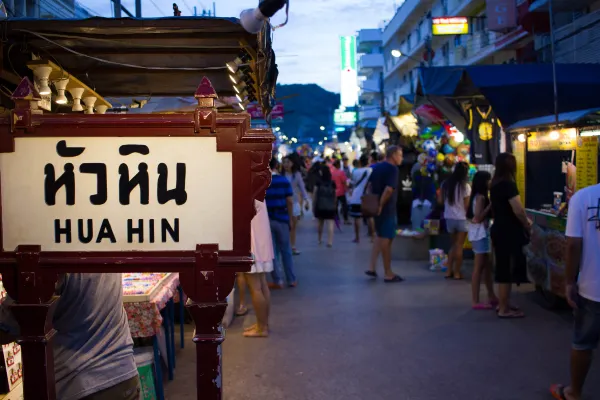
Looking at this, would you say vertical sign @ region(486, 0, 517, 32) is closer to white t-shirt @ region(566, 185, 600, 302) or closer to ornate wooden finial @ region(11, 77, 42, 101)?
white t-shirt @ region(566, 185, 600, 302)

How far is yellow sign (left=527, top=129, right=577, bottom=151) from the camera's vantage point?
28.3ft

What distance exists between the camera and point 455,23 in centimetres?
2853

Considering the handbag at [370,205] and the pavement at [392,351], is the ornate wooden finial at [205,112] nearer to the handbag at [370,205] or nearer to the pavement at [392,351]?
the pavement at [392,351]

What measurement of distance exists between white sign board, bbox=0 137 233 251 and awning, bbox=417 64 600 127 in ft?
29.3

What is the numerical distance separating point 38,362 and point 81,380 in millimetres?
742

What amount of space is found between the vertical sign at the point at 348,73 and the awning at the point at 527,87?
3423 inches

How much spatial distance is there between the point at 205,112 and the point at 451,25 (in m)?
28.5

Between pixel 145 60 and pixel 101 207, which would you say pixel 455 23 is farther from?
pixel 101 207

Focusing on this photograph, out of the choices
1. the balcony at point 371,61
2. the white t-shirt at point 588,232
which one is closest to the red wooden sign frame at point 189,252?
the white t-shirt at point 588,232

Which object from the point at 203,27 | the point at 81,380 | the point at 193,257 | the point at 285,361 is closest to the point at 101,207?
the point at 193,257

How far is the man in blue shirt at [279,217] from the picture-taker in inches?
353

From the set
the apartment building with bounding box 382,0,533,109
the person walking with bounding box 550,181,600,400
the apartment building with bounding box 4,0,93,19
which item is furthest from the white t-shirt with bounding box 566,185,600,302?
the apartment building with bounding box 4,0,93,19

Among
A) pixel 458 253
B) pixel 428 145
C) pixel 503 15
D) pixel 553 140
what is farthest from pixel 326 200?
pixel 503 15

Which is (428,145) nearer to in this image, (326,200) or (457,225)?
(326,200)
